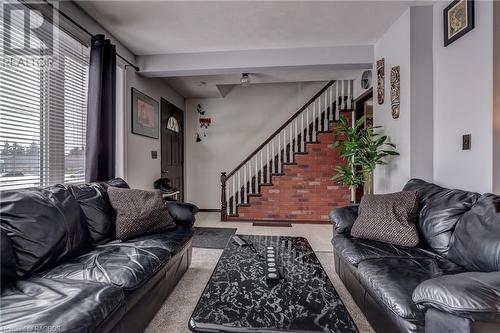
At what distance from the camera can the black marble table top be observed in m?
1.01

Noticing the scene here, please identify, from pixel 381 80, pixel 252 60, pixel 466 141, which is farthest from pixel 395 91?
pixel 252 60

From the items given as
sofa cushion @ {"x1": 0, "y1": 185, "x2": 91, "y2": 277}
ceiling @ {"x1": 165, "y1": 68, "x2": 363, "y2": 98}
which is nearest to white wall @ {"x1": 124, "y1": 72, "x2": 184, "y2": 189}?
ceiling @ {"x1": 165, "y1": 68, "x2": 363, "y2": 98}

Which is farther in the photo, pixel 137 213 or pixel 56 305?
pixel 137 213

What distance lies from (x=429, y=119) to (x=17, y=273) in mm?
3488

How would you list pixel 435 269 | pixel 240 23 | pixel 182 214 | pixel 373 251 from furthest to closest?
pixel 240 23, pixel 182 214, pixel 373 251, pixel 435 269

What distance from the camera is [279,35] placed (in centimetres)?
297

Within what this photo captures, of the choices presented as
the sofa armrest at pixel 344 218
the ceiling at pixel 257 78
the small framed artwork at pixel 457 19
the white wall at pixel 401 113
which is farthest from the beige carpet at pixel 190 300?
the ceiling at pixel 257 78

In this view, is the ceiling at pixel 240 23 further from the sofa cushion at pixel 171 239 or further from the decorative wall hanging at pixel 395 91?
the sofa cushion at pixel 171 239

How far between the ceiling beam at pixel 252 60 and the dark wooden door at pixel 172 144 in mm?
934

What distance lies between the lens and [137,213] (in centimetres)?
208

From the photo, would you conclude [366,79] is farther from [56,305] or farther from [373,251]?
[56,305]

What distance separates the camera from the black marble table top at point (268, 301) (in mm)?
1012

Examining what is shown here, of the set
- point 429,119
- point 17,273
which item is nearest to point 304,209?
point 429,119

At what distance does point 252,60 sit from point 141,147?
2019mm
